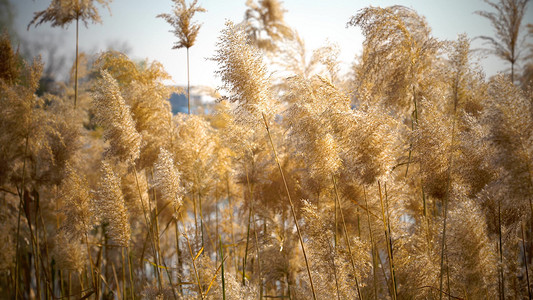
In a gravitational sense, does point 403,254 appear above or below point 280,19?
below

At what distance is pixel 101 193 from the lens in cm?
214

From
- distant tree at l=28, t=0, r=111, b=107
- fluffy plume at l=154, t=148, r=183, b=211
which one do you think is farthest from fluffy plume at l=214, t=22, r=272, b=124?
distant tree at l=28, t=0, r=111, b=107

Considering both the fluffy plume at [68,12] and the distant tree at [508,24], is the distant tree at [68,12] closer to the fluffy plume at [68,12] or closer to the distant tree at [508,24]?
the fluffy plume at [68,12]

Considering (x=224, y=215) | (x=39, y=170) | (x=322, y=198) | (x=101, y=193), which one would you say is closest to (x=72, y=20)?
(x=39, y=170)

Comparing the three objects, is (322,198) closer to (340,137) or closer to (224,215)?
(340,137)

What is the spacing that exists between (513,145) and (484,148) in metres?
0.52

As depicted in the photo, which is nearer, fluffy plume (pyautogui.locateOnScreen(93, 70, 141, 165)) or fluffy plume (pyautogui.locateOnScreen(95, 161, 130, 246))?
fluffy plume (pyautogui.locateOnScreen(95, 161, 130, 246))

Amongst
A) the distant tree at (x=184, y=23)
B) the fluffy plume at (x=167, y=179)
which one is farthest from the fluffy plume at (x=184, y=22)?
the fluffy plume at (x=167, y=179)

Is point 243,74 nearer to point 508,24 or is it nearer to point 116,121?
point 116,121

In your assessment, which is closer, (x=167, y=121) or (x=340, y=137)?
(x=340, y=137)

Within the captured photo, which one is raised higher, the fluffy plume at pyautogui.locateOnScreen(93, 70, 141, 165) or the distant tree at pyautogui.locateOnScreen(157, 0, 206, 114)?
the distant tree at pyautogui.locateOnScreen(157, 0, 206, 114)

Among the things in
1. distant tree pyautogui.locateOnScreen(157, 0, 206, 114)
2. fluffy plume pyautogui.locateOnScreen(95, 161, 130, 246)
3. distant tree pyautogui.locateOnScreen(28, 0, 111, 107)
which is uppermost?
distant tree pyautogui.locateOnScreen(28, 0, 111, 107)

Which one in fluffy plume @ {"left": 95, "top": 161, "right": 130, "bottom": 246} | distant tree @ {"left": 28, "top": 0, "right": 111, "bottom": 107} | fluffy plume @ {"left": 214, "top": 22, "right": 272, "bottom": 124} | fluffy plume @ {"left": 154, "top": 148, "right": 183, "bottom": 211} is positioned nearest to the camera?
fluffy plume @ {"left": 214, "top": 22, "right": 272, "bottom": 124}

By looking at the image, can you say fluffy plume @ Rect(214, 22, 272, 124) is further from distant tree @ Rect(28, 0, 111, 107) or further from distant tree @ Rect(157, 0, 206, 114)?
distant tree @ Rect(28, 0, 111, 107)
